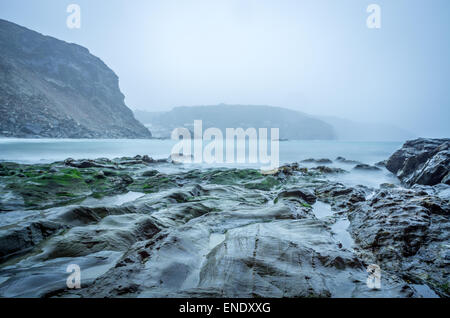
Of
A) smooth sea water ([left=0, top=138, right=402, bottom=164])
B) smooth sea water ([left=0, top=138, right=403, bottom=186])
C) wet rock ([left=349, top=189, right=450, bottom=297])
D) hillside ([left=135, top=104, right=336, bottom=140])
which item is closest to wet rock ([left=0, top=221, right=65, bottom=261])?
wet rock ([left=349, top=189, right=450, bottom=297])

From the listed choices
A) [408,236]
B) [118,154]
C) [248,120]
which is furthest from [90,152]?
[248,120]

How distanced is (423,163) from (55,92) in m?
89.7

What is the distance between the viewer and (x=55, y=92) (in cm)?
7075

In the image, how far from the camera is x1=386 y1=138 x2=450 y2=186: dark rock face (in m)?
7.61

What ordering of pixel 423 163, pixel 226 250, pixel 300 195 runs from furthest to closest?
pixel 423 163, pixel 300 195, pixel 226 250

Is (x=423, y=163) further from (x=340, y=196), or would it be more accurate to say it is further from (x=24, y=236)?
(x=24, y=236)

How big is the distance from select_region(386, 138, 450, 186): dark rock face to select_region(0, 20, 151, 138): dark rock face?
60938 mm

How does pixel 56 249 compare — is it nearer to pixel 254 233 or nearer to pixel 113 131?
pixel 254 233

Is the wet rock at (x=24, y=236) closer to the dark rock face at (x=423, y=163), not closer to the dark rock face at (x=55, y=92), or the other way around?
the dark rock face at (x=423, y=163)

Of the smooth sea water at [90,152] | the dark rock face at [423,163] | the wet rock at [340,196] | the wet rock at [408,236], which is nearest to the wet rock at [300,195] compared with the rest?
the wet rock at [340,196]

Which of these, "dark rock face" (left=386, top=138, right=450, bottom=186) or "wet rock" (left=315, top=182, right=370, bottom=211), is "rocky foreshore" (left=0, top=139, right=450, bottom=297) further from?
"dark rock face" (left=386, top=138, right=450, bottom=186)

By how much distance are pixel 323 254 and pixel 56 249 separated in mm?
3266
